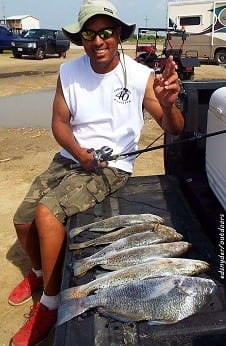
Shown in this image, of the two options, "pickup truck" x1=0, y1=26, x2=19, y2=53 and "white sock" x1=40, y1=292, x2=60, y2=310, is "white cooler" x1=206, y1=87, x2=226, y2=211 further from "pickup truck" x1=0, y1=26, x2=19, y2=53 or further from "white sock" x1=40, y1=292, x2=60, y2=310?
"pickup truck" x1=0, y1=26, x2=19, y2=53

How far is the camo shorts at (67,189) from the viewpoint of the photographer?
10.3ft

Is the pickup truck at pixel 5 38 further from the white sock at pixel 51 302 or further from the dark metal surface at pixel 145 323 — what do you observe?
the white sock at pixel 51 302

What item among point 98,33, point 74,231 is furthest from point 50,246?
point 98,33

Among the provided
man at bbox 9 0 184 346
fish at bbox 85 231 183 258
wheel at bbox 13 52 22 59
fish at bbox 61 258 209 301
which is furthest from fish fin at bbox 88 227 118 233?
wheel at bbox 13 52 22 59

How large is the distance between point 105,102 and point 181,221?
3.61 feet

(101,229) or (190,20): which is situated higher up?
(190,20)

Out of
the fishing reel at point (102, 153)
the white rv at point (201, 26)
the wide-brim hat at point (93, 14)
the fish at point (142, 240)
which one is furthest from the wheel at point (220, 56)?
the fish at point (142, 240)

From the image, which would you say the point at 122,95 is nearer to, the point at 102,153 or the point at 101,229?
the point at 102,153

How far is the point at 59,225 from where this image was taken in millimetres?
3076

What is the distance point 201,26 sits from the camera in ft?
85.0

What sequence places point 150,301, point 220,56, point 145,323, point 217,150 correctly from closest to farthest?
point 145,323
point 150,301
point 217,150
point 220,56

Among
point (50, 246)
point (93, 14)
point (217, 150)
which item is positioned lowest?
point (50, 246)

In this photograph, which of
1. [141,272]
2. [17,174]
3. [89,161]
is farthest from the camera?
[17,174]

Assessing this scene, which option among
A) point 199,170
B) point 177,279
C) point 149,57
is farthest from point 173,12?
point 177,279
